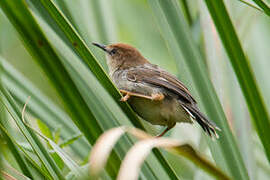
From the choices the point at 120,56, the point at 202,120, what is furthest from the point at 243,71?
the point at 120,56

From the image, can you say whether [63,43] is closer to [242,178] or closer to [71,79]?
[71,79]

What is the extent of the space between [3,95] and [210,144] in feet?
3.89

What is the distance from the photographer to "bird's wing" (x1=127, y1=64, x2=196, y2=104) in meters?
3.61

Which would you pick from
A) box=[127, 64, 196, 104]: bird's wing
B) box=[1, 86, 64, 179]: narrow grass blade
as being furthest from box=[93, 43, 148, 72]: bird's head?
box=[1, 86, 64, 179]: narrow grass blade

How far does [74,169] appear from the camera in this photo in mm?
2035

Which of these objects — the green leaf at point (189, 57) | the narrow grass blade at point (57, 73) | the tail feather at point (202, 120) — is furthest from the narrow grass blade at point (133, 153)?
the tail feather at point (202, 120)

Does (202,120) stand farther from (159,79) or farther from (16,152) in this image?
(16,152)

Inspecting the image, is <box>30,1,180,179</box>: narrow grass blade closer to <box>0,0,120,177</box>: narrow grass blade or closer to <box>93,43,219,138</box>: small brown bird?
<box>0,0,120,177</box>: narrow grass blade

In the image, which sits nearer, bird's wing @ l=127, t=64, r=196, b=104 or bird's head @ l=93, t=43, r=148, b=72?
bird's wing @ l=127, t=64, r=196, b=104

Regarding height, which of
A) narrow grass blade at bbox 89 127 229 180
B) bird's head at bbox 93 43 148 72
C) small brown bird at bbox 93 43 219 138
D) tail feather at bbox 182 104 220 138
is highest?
narrow grass blade at bbox 89 127 229 180

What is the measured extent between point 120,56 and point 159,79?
28.7 inches

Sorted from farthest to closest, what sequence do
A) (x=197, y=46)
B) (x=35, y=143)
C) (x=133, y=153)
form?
1. (x=197, y=46)
2. (x=35, y=143)
3. (x=133, y=153)

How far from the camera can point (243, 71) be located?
2502 mm

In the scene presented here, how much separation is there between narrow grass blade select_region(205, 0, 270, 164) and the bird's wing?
40.6 inches
